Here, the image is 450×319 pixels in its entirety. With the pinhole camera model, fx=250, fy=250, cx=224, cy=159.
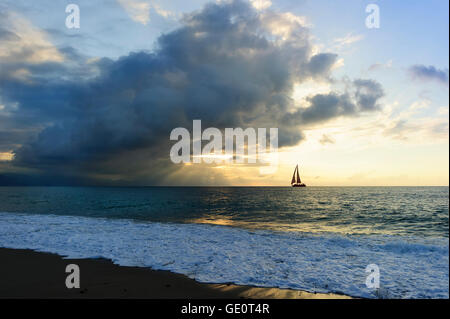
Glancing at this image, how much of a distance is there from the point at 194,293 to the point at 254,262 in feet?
15.1

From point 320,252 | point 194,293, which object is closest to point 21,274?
point 194,293

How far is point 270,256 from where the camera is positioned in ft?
44.6

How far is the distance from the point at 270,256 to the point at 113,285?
26.1ft

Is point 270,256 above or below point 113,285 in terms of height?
below

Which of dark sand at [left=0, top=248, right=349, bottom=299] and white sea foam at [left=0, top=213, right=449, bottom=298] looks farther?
white sea foam at [left=0, top=213, right=449, bottom=298]

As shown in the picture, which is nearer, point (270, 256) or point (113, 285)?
point (113, 285)

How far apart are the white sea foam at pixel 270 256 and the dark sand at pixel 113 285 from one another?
2.19 ft

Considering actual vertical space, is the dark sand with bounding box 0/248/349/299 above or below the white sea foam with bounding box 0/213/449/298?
above

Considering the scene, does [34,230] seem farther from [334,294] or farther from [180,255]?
[334,294]

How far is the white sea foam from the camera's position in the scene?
987 cm

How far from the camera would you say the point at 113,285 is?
29.9ft

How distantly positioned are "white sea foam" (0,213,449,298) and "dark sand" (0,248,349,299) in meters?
0.67

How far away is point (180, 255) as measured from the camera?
13.6 meters
